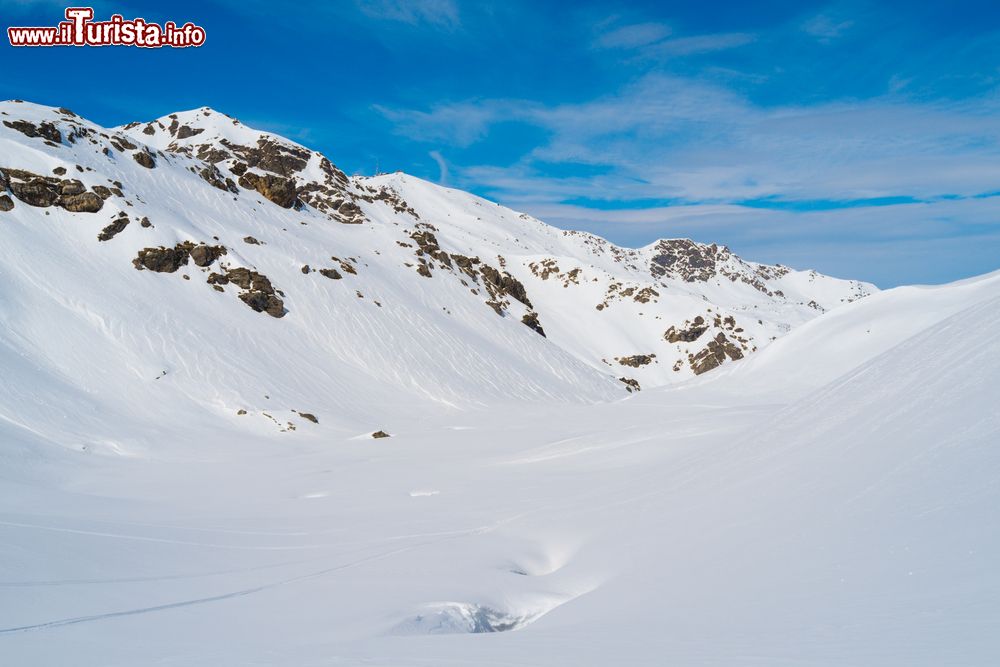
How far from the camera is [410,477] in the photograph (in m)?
15.3

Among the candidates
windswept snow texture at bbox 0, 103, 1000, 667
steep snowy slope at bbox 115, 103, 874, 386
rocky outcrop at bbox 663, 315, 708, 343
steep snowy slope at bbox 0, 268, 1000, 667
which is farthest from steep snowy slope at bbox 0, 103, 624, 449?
rocky outcrop at bbox 663, 315, 708, 343

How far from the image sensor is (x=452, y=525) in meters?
9.92

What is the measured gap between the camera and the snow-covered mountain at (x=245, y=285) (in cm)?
3017

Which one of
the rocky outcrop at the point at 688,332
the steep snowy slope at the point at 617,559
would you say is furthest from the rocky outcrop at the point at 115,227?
the rocky outcrop at the point at 688,332

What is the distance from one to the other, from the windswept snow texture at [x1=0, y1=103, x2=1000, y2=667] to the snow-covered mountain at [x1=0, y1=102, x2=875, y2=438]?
0.24m

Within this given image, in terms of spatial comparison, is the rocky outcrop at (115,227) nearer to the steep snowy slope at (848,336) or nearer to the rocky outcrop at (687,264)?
Result: the steep snowy slope at (848,336)

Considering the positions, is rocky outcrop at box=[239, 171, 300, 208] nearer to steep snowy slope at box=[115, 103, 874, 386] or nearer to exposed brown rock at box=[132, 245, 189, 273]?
steep snowy slope at box=[115, 103, 874, 386]

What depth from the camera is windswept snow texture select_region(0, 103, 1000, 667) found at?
4.54 metres

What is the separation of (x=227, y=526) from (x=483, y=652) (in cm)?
768

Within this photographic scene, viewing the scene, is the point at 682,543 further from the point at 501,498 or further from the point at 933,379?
the point at 501,498

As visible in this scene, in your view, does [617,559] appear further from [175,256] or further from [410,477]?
[175,256]

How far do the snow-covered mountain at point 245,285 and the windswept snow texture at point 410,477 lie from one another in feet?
0.78

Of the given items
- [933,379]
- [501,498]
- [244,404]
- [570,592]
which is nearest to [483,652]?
[570,592]

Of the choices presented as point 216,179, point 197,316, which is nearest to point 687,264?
point 216,179
